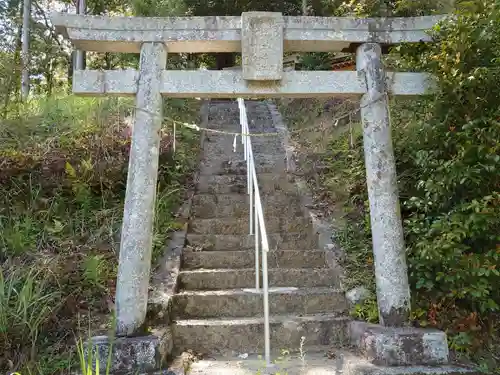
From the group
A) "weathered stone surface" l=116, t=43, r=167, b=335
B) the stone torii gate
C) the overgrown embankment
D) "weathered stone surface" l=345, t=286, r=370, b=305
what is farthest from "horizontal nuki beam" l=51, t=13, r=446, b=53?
"weathered stone surface" l=345, t=286, r=370, b=305

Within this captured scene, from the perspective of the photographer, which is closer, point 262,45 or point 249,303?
point 262,45

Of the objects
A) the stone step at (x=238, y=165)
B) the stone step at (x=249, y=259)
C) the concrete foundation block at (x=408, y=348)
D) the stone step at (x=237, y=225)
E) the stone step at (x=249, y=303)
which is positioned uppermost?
the stone step at (x=238, y=165)

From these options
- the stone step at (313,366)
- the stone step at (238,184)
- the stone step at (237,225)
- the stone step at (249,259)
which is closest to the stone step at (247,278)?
the stone step at (249,259)

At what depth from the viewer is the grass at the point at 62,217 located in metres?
3.47

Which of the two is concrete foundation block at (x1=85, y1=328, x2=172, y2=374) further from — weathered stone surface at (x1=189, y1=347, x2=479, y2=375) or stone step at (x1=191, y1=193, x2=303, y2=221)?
stone step at (x1=191, y1=193, x2=303, y2=221)

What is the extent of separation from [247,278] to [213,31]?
99.4 inches

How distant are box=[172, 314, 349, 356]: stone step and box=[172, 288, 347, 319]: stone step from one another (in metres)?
0.19

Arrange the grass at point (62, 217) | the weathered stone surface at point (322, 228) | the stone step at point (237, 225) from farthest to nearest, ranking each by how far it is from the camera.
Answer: the stone step at point (237, 225) → the weathered stone surface at point (322, 228) → the grass at point (62, 217)

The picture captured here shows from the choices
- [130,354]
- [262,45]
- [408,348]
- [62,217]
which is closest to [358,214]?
[408,348]

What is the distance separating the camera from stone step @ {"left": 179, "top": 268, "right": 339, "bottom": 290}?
4.50 meters

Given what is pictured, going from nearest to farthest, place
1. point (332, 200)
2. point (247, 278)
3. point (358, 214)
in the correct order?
point (247, 278) < point (358, 214) < point (332, 200)

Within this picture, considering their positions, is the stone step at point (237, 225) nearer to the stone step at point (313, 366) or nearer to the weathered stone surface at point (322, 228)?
the weathered stone surface at point (322, 228)

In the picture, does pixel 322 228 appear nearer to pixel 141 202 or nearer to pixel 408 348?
pixel 408 348

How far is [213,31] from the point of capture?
12.7ft
